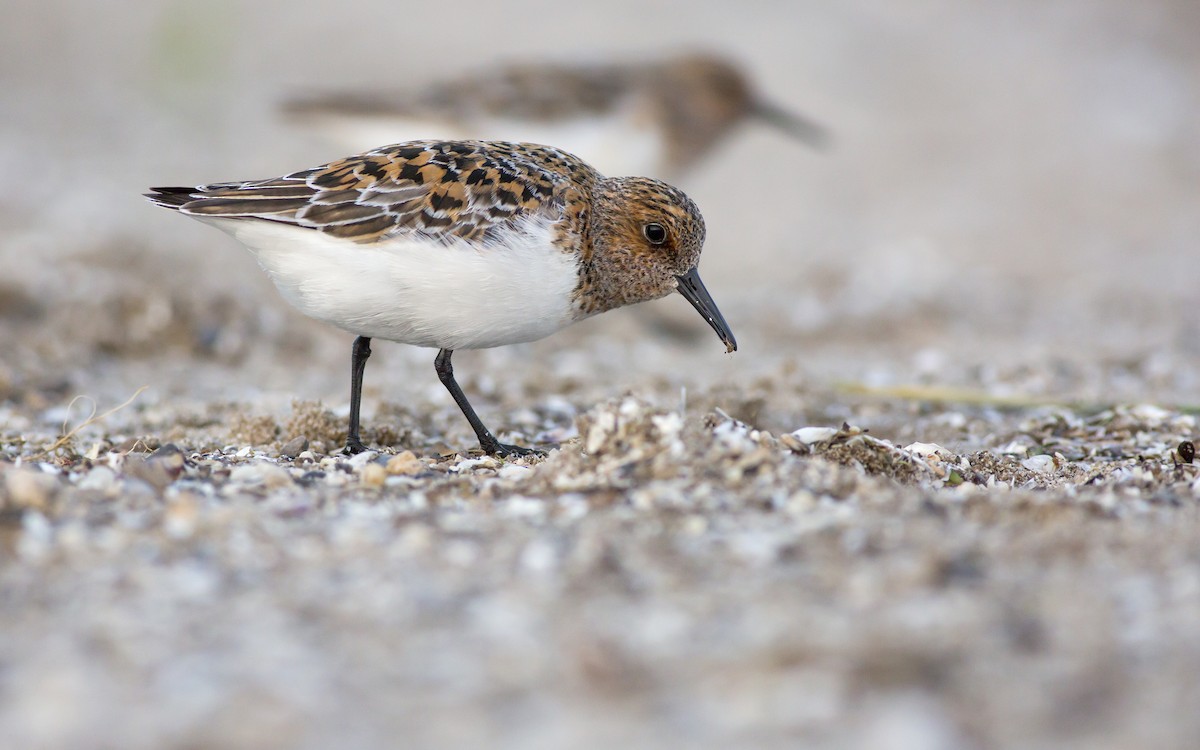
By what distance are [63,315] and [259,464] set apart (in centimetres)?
375

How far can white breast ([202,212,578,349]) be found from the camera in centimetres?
445

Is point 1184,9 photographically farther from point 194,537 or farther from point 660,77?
point 194,537

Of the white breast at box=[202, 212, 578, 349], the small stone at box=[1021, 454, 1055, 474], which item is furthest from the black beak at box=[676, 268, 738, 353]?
the small stone at box=[1021, 454, 1055, 474]

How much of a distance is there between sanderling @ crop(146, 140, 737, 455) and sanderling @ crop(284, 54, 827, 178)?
4152mm

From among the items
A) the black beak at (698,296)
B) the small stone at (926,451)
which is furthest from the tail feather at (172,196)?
the small stone at (926,451)

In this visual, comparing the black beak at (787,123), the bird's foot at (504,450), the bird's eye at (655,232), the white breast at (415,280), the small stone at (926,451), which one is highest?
the black beak at (787,123)

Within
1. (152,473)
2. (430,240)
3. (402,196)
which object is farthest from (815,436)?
(152,473)

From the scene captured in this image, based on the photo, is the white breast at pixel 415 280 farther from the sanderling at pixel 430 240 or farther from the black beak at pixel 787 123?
the black beak at pixel 787 123

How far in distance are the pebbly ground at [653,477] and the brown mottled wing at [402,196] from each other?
85 cm

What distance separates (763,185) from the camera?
12180 millimetres

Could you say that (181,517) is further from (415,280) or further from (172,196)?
(172,196)

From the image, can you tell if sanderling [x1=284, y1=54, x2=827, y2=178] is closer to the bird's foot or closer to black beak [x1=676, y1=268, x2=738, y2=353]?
black beak [x1=676, y1=268, x2=738, y2=353]

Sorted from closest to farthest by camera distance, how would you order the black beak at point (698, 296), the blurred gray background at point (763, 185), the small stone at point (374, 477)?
the small stone at point (374, 477) → the black beak at point (698, 296) → the blurred gray background at point (763, 185)

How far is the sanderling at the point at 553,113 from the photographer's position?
9.04 m
